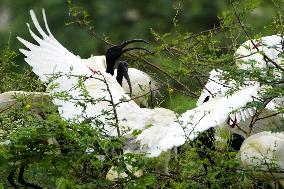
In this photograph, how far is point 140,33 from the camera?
1270 centimetres

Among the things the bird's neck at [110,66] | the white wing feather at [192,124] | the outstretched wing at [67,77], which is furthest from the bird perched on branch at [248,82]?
the bird's neck at [110,66]

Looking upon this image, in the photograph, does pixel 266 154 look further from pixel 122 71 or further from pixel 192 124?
pixel 122 71

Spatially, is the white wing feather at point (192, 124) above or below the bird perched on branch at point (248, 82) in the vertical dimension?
below

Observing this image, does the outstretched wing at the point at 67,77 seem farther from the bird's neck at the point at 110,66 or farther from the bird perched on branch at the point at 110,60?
the bird's neck at the point at 110,66

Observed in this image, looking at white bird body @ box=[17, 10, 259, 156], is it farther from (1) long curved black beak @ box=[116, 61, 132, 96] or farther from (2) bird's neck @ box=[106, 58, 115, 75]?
(2) bird's neck @ box=[106, 58, 115, 75]

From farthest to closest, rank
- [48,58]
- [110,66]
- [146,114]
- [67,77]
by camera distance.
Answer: [110,66] → [48,58] → [67,77] → [146,114]

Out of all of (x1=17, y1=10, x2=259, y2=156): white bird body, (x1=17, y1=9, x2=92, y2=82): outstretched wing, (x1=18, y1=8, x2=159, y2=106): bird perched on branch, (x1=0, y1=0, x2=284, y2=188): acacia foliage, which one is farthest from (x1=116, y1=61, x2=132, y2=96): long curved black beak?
(x1=0, y1=0, x2=284, y2=188): acacia foliage

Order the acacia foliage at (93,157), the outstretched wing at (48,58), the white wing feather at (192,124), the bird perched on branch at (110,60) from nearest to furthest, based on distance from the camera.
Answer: the acacia foliage at (93,157), the white wing feather at (192,124), the outstretched wing at (48,58), the bird perched on branch at (110,60)

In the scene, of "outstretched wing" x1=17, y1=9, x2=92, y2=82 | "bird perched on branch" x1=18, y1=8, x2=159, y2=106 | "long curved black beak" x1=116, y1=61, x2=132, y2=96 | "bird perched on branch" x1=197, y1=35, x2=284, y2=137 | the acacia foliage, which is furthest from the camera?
"long curved black beak" x1=116, y1=61, x2=132, y2=96

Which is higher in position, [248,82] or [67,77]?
[67,77]

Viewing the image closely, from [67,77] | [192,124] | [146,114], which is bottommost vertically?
[192,124]

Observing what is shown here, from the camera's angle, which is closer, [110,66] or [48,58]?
[48,58]

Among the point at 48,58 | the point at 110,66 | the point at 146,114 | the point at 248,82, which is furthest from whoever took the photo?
the point at 110,66

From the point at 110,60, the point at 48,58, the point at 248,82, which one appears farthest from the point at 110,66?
the point at 248,82
